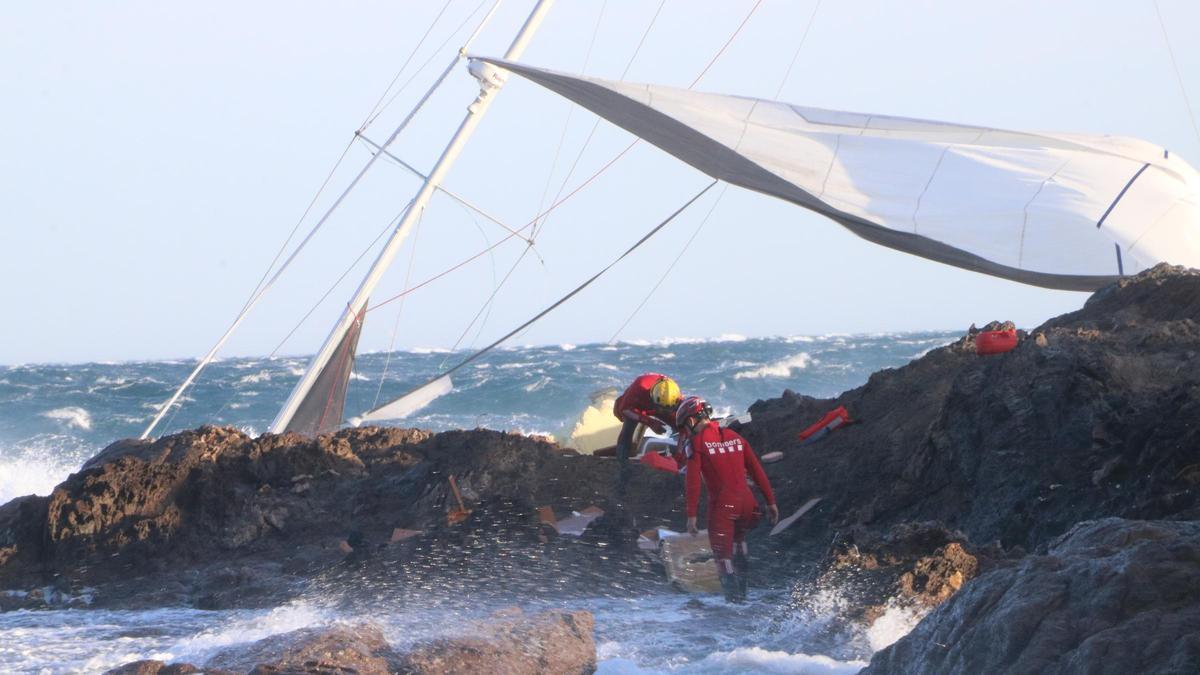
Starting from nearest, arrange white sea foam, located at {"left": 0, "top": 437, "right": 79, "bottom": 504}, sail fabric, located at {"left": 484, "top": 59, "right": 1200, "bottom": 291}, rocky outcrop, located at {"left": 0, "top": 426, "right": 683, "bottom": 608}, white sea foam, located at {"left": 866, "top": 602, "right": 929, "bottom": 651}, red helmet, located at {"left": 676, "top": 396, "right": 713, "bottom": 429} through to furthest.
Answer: white sea foam, located at {"left": 866, "top": 602, "right": 929, "bottom": 651} < red helmet, located at {"left": 676, "top": 396, "right": 713, "bottom": 429} < rocky outcrop, located at {"left": 0, "top": 426, "right": 683, "bottom": 608} < sail fabric, located at {"left": 484, "top": 59, "right": 1200, "bottom": 291} < white sea foam, located at {"left": 0, "top": 437, "right": 79, "bottom": 504}

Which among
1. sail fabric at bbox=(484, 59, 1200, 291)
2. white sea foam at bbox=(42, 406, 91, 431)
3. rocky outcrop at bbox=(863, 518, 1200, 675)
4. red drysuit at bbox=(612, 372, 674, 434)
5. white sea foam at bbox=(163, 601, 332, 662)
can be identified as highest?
sail fabric at bbox=(484, 59, 1200, 291)

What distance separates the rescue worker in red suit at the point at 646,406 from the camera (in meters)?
9.88

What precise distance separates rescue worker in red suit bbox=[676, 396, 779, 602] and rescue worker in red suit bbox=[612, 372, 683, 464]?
4.98ft

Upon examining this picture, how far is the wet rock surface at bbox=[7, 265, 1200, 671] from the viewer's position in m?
7.70

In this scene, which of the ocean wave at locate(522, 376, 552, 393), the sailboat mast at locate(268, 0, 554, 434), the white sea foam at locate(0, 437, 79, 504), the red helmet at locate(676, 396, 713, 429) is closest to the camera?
the red helmet at locate(676, 396, 713, 429)

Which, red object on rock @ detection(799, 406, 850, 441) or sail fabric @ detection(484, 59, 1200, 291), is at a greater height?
sail fabric @ detection(484, 59, 1200, 291)

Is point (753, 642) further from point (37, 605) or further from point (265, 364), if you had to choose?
point (265, 364)

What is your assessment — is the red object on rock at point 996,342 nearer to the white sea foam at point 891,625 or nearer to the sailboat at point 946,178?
the sailboat at point 946,178

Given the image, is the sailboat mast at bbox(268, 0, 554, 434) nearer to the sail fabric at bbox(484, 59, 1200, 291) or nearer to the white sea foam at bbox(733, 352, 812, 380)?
the sail fabric at bbox(484, 59, 1200, 291)

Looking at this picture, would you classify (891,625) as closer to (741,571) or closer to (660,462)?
(741,571)

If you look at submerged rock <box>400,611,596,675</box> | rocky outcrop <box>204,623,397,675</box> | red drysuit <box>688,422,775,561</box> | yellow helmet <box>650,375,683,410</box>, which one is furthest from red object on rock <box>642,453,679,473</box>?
rocky outcrop <box>204,623,397,675</box>

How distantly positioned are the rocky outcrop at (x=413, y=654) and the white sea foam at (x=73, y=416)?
22349mm

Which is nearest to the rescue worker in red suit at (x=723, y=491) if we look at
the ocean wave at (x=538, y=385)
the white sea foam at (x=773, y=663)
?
the white sea foam at (x=773, y=663)

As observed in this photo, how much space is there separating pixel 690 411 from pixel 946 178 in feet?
13.9
